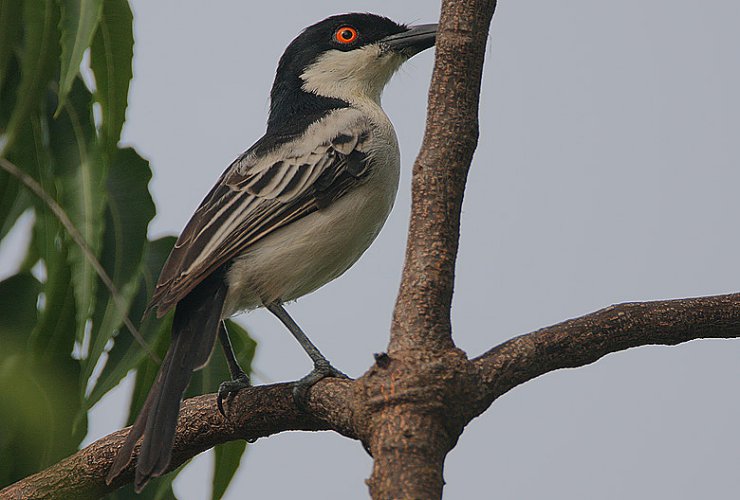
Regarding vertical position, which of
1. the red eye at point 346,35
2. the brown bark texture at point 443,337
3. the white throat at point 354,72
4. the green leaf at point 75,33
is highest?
the red eye at point 346,35

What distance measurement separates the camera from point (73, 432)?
370 centimetres

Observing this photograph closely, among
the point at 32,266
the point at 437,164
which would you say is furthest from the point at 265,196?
the point at 437,164

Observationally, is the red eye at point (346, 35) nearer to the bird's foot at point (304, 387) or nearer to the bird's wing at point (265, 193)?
the bird's wing at point (265, 193)

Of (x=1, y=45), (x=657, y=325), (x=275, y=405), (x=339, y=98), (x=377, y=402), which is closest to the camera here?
(x=377, y=402)

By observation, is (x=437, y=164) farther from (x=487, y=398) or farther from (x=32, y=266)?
(x=32, y=266)

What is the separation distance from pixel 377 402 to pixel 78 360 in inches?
63.7

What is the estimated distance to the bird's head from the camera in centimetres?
539

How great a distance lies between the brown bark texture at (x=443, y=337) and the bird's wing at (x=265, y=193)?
1.05 metres

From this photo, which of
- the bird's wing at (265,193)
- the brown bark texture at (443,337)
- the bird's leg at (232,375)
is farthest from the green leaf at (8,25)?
the brown bark texture at (443,337)

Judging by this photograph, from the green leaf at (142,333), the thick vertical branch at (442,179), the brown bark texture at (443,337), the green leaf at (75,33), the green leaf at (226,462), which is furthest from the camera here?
the green leaf at (226,462)

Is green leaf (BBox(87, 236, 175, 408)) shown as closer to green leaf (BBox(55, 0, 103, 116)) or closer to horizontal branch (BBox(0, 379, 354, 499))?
horizontal branch (BBox(0, 379, 354, 499))

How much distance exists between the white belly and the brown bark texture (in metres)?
1.07

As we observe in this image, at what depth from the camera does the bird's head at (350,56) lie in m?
5.39

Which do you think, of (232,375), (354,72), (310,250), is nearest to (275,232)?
(310,250)
